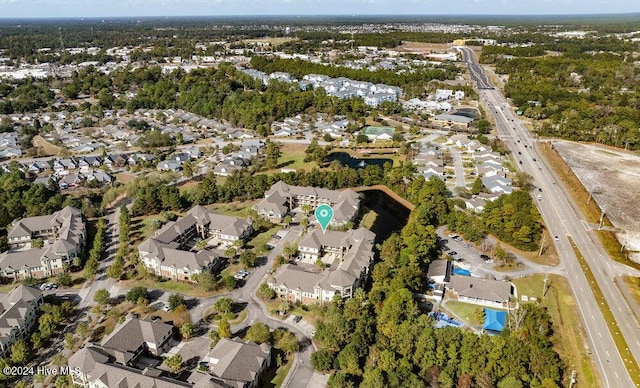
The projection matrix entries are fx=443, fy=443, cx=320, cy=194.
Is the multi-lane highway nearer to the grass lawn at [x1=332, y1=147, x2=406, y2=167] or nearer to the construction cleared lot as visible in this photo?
the construction cleared lot

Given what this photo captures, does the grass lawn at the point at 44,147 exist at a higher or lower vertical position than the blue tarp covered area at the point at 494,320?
higher

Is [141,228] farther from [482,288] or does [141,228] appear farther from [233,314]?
[482,288]

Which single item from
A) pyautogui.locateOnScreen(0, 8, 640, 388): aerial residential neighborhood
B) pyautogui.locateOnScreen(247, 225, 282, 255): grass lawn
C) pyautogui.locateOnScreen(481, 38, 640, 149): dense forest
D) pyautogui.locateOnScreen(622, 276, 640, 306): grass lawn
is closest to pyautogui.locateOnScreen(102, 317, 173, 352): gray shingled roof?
pyautogui.locateOnScreen(0, 8, 640, 388): aerial residential neighborhood

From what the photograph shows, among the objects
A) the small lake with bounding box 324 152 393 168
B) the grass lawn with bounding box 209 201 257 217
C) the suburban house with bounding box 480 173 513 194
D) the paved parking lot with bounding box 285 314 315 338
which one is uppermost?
the suburban house with bounding box 480 173 513 194

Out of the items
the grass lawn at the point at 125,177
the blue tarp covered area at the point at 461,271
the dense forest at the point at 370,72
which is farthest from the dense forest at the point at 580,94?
the grass lawn at the point at 125,177

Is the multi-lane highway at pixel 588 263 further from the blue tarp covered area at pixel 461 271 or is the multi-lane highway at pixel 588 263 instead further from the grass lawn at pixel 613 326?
the blue tarp covered area at pixel 461 271

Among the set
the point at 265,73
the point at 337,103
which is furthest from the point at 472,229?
the point at 265,73

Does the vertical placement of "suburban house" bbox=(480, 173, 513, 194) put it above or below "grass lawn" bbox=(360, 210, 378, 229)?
above
